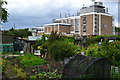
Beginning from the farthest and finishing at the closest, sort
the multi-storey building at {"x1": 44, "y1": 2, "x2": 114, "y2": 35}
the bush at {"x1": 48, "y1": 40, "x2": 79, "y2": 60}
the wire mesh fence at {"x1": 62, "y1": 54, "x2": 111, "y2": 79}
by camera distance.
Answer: the multi-storey building at {"x1": 44, "y1": 2, "x2": 114, "y2": 35} < the bush at {"x1": 48, "y1": 40, "x2": 79, "y2": 60} < the wire mesh fence at {"x1": 62, "y1": 54, "x2": 111, "y2": 79}

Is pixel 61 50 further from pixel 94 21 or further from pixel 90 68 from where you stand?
pixel 94 21

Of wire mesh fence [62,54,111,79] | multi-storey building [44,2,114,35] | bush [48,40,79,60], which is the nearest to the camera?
wire mesh fence [62,54,111,79]

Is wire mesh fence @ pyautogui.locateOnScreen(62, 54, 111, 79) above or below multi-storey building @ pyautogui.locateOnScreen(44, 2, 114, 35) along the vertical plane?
below

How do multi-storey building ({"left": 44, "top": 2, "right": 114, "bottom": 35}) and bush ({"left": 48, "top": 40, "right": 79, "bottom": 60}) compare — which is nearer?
bush ({"left": 48, "top": 40, "right": 79, "bottom": 60})

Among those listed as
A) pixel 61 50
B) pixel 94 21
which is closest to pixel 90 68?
pixel 61 50

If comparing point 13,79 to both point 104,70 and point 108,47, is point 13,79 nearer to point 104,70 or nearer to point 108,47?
point 104,70

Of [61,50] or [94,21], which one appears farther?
[94,21]

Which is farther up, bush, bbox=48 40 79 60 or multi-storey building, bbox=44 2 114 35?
multi-storey building, bbox=44 2 114 35

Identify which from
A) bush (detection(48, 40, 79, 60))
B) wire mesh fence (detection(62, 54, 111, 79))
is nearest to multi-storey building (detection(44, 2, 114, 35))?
Answer: bush (detection(48, 40, 79, 60))

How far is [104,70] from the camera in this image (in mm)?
2240

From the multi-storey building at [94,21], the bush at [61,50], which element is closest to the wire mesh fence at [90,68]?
the bush at [61,50]

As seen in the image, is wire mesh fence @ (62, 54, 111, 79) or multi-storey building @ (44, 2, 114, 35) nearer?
wire mesh fence @ (62, 54, 111, 79)

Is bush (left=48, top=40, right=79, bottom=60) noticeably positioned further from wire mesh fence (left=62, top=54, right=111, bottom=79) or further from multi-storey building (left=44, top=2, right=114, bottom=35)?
multi-storey building (left=44, top=2, right=114, bottom=35)

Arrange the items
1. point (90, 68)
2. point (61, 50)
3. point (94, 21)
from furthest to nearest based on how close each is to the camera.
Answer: point (94, 21) → point (61, 50) → point (90, 68)
